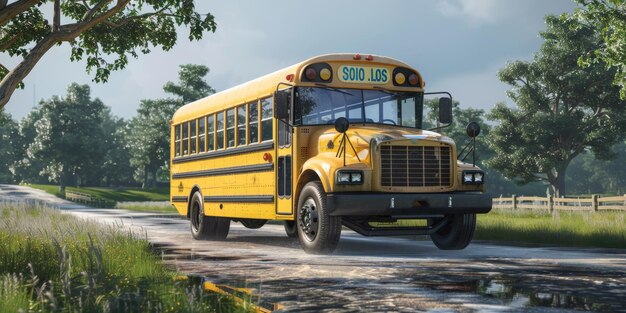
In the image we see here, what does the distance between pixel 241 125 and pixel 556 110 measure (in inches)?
1453

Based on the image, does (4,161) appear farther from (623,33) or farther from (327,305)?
(327,305)

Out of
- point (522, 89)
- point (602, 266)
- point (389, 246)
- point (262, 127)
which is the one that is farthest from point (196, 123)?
point (522, 89)

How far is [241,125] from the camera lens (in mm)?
13867

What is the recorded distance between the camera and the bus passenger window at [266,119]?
12680mm

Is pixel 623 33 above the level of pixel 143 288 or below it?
above

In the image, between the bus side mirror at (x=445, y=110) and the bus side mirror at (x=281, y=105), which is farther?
the bus side mirror at (x=445, y=110)

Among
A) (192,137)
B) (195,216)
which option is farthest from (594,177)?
(195,216)

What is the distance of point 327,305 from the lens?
6605 millimetres


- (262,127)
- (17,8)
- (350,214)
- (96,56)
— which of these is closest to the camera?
(350,214)

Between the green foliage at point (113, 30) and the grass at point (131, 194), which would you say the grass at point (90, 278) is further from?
the grass at point (131, 194)

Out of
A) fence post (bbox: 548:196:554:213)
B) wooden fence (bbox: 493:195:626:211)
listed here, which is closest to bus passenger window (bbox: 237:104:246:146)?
wooden fence (bbox: 493:195:626:211)

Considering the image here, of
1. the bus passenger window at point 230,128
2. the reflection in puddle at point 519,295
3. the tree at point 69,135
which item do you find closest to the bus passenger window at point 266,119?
the bus passenger window at point 230,128

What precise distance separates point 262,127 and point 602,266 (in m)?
5.61

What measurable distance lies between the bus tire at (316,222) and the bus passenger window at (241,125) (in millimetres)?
2499
